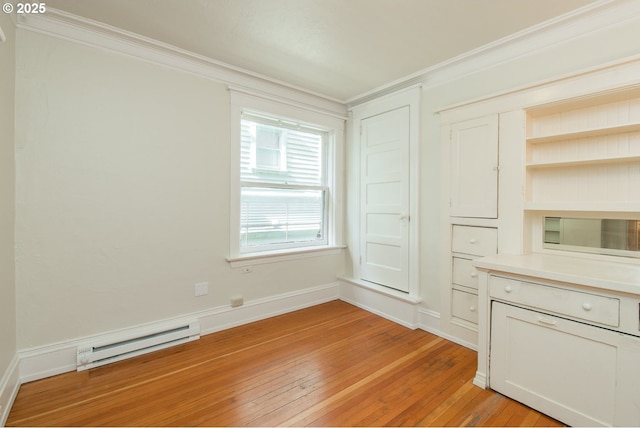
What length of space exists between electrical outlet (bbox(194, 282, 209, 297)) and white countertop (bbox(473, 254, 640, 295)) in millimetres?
2332

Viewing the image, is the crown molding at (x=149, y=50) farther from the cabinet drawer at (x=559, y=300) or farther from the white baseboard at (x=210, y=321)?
the cabinet drawer at (x=559, y=300)

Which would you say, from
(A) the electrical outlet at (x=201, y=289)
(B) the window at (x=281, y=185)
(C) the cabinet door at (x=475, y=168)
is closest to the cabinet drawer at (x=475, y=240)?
(C) the cabinet door at (x=475, y=168)

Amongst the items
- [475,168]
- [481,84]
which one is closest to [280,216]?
[475,168]

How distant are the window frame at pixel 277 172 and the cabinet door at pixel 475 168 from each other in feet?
4.86

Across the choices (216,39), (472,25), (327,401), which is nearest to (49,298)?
(327,401)

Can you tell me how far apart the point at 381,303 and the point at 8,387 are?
2974 mm

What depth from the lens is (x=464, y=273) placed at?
103 inches

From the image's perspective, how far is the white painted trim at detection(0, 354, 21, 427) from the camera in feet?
5.35

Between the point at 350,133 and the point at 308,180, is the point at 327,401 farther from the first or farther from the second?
the point at 350,133

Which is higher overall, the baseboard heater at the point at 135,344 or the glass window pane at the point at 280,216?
the glass window pane at the point at 280,216

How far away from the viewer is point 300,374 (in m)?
2.13

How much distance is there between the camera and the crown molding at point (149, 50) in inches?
79.6

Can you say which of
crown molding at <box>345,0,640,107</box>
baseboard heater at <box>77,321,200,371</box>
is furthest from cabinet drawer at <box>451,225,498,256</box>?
baseboard heater at <box>77,321,200,371</box>

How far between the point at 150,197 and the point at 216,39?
1.40 meters
